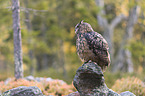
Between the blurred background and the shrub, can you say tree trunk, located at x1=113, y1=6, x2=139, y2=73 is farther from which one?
the shrub

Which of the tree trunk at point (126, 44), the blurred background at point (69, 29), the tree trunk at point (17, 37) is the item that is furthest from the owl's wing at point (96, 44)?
the tree trunk at point (126, 44)

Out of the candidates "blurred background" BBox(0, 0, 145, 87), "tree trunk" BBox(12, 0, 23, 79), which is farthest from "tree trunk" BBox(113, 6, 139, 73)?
"tree trunk" BBox(12, 0, 23, 79)

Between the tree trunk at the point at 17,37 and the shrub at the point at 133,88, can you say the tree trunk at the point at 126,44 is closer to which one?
the shrub at the point at 133,88

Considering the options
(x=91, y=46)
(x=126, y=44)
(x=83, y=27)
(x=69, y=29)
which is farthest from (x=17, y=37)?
(x=69, y=29)

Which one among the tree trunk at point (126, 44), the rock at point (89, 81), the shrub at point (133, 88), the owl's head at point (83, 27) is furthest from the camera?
the tree trunk at point (126, 44)

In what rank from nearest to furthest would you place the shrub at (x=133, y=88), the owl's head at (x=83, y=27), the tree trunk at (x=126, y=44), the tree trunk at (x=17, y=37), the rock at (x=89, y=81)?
the rock at (x=89, y=81), the owl's head at (x=83, y=27), the shrub at (x=133, y=88), the tree trunk at (x=17, y=37), the tree trunk at (x=126, y=44)

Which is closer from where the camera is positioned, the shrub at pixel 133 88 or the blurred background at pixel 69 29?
the shrub at pixel 133 88

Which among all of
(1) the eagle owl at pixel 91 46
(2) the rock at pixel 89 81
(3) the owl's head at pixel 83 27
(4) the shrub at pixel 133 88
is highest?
(3) the owl's head at pixel 83 27

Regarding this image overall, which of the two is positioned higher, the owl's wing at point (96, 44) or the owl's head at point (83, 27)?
the owl's head at point (83, 27)

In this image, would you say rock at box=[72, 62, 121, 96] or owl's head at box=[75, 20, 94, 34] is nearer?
rock at box=[72, 62, 121, 96]

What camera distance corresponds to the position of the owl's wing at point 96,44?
4277 millimetres

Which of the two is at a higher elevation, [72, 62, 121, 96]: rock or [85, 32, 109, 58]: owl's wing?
[85, 32, 109, 58]: owl's wing

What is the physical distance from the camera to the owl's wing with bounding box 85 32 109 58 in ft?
14.0

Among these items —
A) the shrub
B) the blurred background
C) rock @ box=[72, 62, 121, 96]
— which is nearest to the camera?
rock @ box=[72, 62, 121, 96]
